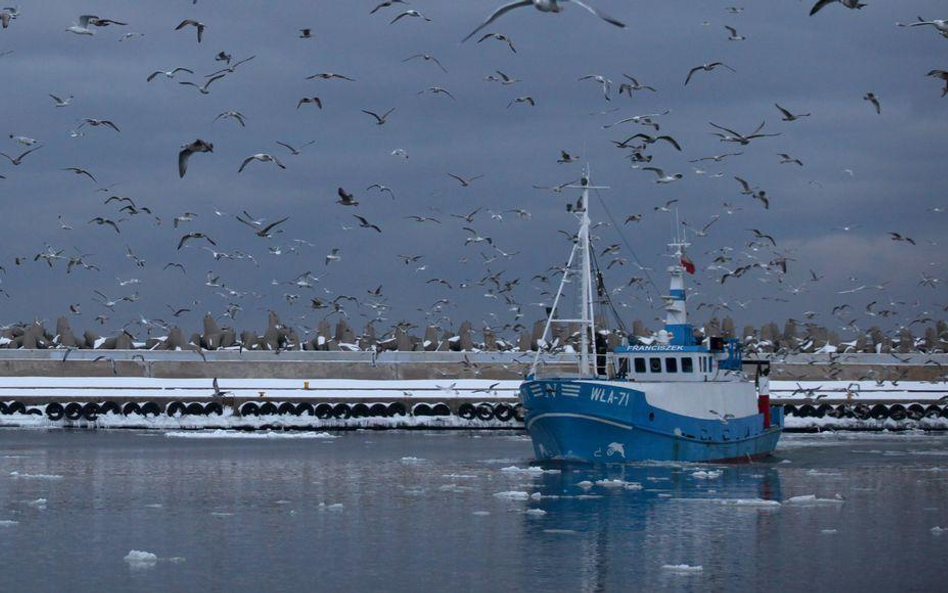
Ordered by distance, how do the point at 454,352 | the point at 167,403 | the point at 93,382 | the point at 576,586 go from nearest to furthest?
the point at 576,586 → the point at 167,403 → the point at 93,382 → the point at 454,352

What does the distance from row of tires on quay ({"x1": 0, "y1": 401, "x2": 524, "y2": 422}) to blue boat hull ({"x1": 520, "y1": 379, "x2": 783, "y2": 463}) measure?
23.0m

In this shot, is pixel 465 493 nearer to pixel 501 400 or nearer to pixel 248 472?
pixel 248 472

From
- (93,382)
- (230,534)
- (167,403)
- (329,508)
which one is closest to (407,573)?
(230,534)

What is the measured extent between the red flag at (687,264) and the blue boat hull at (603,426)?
5327 millimetres

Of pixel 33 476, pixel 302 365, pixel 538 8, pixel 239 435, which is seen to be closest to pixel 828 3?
pixel 538 8

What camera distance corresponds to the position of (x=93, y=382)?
88062 millimetres

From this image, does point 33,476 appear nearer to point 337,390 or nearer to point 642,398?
point 642,398

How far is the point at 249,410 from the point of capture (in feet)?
265

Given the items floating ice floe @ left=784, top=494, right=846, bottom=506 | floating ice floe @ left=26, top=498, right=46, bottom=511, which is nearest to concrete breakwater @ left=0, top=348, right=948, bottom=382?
floating ice floe @ left=784, top=494, right=846, bottom=506

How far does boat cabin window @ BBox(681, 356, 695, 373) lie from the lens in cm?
5559

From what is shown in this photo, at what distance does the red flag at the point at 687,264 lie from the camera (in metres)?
57.9

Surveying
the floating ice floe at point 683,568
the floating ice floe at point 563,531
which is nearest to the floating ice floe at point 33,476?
the floating ice floe at point 563,531

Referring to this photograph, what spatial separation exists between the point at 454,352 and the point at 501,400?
14848 millimetres

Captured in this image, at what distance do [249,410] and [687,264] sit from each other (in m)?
32.6
